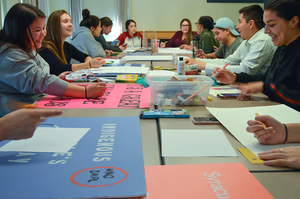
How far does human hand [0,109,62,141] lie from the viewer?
0.56m

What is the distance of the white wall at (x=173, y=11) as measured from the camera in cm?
632

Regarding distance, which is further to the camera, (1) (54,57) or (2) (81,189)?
(1) (54,57)

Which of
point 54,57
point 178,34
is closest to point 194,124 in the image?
point 54,57

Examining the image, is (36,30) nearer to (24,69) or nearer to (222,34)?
(24,69)

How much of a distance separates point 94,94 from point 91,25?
2.12 m

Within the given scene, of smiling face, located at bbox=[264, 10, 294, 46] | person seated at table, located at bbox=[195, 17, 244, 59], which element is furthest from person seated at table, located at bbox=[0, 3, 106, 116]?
person seated at table, located at bbox=[195, 17, 244, 59]

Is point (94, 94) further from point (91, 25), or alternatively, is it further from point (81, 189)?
point (91, 25)

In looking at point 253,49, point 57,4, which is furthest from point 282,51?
point 57,4

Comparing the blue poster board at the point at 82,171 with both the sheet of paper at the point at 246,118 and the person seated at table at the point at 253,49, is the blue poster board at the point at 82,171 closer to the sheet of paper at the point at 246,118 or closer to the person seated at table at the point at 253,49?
the sheet of paper at the point at 246,118

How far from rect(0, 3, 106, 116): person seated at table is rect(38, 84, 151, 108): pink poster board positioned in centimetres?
4

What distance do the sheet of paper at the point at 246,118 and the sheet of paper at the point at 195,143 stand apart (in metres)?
0.05

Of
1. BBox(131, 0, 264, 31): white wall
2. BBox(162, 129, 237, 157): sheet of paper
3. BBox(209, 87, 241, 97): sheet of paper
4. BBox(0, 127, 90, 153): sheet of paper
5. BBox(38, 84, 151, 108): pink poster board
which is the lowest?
BBox(162, 129, 237, 157): sheet of paper

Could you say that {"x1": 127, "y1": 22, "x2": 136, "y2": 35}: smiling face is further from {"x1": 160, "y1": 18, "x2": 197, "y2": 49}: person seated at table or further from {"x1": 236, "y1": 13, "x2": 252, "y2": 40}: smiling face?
{"x1": 236, "y1": 13, "x2": 252, "y2": 40}: smiling face

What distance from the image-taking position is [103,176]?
1.50 feet
